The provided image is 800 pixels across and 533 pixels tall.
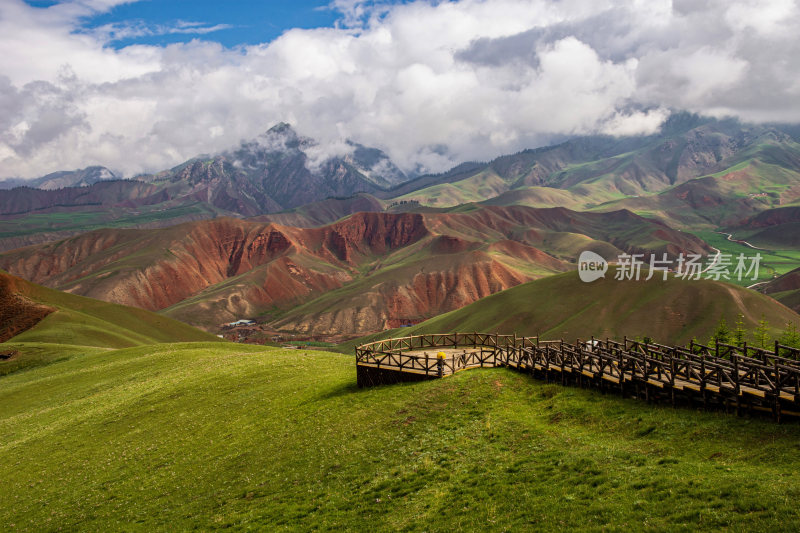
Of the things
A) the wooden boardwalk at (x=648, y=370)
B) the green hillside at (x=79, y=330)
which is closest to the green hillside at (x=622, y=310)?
the wooden boardwalk at (x=648, y=370)

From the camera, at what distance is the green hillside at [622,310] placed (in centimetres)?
10419

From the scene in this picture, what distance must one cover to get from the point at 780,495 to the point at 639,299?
111365 millimetres

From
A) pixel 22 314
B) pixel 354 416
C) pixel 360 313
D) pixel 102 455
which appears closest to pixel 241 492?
pixel 354 416

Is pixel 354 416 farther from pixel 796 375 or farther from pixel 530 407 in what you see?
pixel 796 375

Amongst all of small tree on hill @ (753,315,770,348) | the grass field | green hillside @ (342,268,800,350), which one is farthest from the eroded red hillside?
small tree on hill @ (753,315,770,348)

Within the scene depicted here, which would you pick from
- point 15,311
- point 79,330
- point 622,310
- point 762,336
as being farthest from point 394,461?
point 622,310

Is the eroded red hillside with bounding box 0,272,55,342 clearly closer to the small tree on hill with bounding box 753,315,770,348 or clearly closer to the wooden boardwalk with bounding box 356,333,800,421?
the wooden boardwalk with bounding box 356,333,800,421

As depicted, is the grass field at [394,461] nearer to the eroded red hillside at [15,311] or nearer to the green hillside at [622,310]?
the eroded red hillside at [15,311]

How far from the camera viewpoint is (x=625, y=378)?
25297 mm

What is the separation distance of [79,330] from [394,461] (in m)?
80.5

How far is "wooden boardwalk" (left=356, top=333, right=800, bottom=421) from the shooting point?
2022cm

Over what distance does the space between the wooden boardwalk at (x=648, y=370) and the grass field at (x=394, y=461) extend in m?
0.97

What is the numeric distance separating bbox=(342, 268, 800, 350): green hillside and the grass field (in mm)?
75169

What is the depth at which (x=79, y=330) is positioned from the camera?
8138 centimetres
